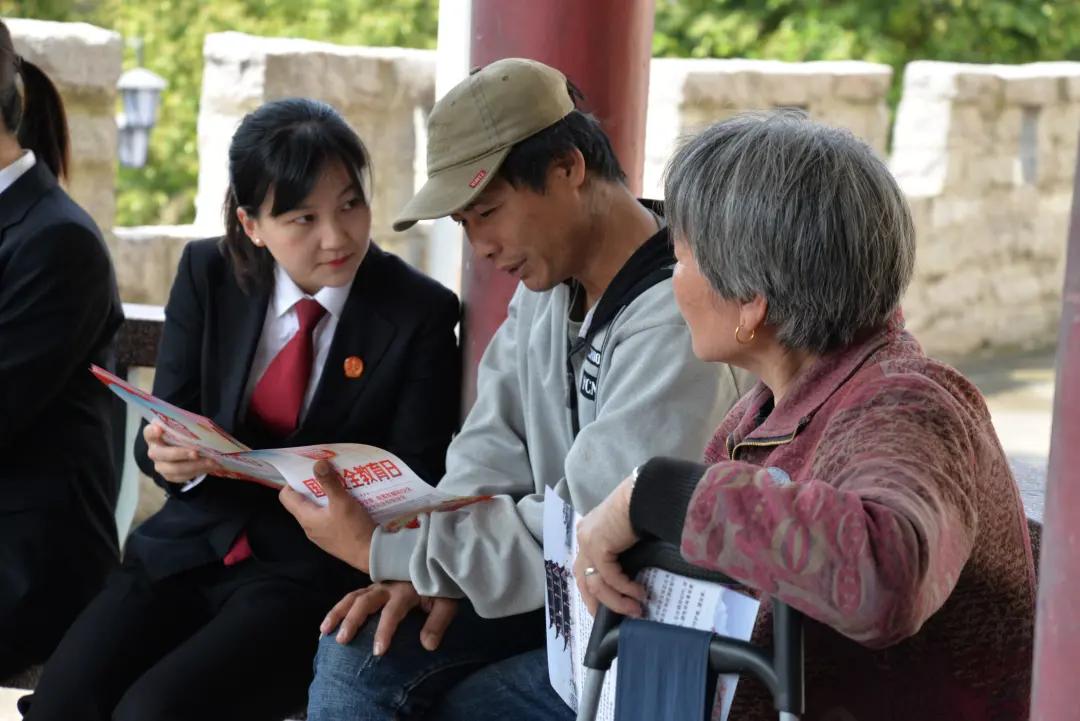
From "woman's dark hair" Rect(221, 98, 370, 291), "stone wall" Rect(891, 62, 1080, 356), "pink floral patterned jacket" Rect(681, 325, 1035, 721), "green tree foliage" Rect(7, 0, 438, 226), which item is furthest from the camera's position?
"green tree foliage" Rect(7, 0, 438, 226)

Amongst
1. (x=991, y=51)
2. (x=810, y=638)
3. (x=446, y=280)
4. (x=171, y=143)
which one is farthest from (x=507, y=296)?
(x=991, y=51)

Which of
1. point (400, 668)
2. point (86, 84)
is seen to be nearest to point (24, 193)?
point (400, 668)

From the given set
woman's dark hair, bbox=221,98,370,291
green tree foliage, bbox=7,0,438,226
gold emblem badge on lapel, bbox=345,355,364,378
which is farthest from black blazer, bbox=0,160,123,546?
green tree foliage, bbox=7,0,438,226

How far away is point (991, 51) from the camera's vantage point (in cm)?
1359

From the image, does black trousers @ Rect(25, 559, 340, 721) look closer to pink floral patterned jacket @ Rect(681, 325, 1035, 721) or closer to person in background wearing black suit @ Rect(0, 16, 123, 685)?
person in background wearing black suit @ Rect(0, 16, 123, 685)

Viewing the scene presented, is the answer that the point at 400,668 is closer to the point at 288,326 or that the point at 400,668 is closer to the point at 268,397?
the point at 268,397

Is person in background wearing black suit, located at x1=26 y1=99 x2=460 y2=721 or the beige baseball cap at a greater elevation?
the beige baseball cap

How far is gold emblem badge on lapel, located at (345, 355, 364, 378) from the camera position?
2906 millimetres

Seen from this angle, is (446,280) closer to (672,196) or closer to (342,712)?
(342,712)

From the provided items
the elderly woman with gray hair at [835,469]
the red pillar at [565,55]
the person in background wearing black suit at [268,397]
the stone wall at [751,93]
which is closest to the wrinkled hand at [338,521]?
the person in background wearing black suit at [268,397]

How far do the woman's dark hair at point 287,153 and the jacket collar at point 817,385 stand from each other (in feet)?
Result: 3.80

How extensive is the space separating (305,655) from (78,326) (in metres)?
0.77

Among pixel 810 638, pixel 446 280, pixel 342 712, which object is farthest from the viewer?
pixel 446 280

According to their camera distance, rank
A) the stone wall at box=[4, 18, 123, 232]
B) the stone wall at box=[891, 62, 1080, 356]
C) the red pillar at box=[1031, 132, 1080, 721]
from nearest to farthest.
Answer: the red pillar at box=[1031, 132, 1080, 721] → the stone wall at box=[4, 18, 123, 232] → the stone wall at box=[891, 62, 1080, 356]
